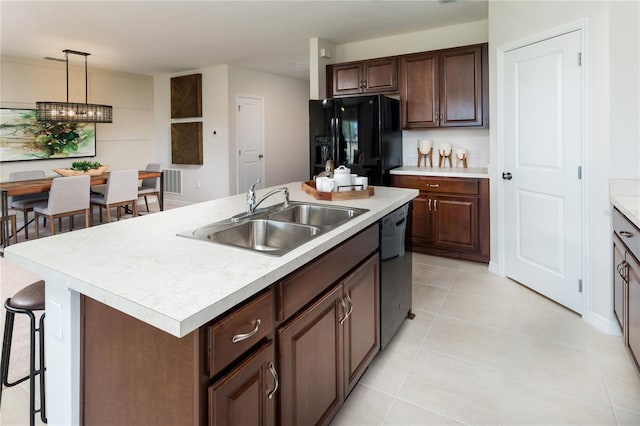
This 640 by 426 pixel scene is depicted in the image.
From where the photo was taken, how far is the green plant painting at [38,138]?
5.90 m

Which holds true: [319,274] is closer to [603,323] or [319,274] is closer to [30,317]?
[30,317]

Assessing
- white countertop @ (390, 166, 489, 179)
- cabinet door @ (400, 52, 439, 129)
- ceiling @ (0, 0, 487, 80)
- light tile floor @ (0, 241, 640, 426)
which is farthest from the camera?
cabinet door @ (400, 52, 439, 129)

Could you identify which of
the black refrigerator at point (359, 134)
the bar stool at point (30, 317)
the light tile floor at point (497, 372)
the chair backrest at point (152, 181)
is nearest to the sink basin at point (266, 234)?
the bar stool at point (30, 317)

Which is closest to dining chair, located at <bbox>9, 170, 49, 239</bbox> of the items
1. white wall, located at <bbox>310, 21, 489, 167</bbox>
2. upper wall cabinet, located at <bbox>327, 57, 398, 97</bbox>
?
white wall, located at <bbox>310, 21, 489, 167</bbox>

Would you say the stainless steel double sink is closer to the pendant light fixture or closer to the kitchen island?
the kitchen island

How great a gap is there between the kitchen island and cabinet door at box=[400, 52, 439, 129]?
3.04m

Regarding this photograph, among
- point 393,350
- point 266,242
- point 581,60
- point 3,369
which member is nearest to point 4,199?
point 3,369

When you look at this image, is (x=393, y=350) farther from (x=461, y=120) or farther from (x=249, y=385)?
(x=461, y=120)

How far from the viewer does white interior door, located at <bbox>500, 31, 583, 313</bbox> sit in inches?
105

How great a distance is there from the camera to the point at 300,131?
853 cm

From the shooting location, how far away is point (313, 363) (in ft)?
4.69

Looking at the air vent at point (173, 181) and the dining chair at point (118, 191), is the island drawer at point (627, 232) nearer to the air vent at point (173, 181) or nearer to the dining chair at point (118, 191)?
the dining chair at point (118, 191)

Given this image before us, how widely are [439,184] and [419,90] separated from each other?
3.63 feet

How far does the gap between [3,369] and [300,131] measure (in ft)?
24.2
